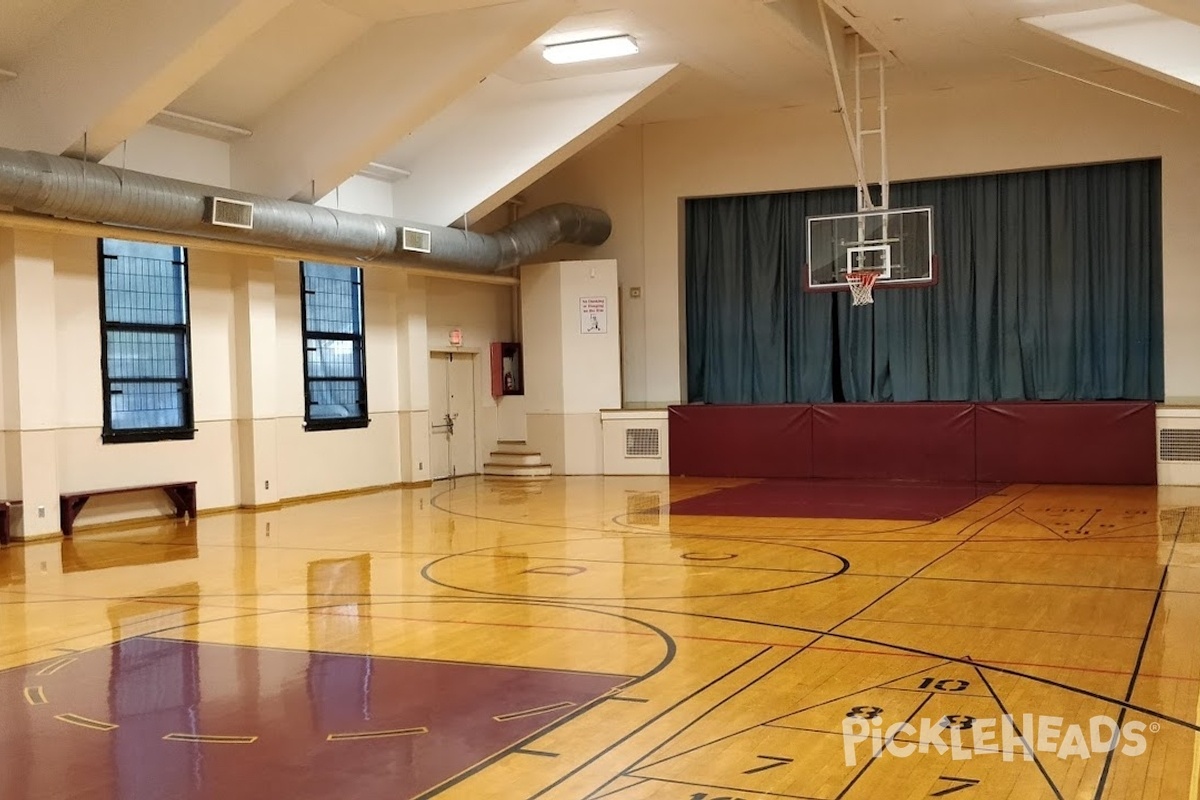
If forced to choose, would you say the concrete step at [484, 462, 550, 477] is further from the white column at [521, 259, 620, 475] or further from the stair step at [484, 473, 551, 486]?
the white column at [521, 259, 620, 475]

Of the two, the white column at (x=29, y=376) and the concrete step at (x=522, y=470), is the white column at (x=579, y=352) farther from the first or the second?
the white column at (x=29, y=376)

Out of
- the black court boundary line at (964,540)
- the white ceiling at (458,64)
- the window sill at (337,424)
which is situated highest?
the white ceiling at (458,64)

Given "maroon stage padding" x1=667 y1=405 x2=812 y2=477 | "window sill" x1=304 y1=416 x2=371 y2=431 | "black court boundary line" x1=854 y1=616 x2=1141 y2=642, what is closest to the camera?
"black court boundary line" x1=854 y1=616 x2=1141 y2=642

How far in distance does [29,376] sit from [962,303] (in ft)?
39.5

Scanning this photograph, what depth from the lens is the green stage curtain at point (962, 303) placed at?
15.5 meters

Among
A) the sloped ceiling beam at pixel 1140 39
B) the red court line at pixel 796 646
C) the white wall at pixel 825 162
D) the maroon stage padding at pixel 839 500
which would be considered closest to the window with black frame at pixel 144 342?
the maroon stage padding at pixel 839 500

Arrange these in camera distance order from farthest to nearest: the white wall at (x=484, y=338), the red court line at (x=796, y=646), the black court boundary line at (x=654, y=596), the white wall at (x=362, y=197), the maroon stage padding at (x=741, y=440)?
the white wall at (x=484, y=338)
the maroon stage padding at (x=741, y=440)
the white wall at (x=362, y=197)
the black court boundary line at (x=654, y=596)
the red court line at (x=796, y=646)

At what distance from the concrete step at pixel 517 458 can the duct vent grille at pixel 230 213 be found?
649cm

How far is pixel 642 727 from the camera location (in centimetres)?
455

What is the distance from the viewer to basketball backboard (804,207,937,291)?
1321cm

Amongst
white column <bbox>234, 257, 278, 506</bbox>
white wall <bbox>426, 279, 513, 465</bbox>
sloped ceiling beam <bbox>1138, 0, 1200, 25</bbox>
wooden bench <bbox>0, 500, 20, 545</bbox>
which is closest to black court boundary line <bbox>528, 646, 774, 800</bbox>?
sloped ceiling beam <bbox>1138, 0, 1200, 25</bbox>

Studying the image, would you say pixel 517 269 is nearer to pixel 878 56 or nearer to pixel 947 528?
pixel 878 56

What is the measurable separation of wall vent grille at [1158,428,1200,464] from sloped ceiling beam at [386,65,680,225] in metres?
7.46

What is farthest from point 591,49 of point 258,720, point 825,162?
point 258,720
